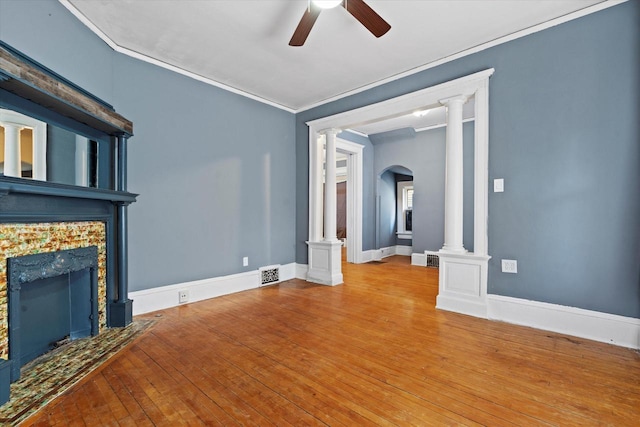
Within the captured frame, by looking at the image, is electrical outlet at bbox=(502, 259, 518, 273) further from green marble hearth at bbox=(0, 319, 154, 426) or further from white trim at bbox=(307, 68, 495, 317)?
green marble hearth at bbox=(0, 319, 154, 426)

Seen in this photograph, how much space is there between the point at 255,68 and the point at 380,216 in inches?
175

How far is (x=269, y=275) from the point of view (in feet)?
14.4

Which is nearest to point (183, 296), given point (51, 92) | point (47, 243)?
point (47, 243)

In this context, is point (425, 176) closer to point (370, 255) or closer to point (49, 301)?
point (370, 255)

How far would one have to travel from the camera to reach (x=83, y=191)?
2.17m

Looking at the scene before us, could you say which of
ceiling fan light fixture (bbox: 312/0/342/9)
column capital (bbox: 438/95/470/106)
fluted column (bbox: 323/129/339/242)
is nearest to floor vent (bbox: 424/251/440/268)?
fluted column (bbox: 323/129/339/242)

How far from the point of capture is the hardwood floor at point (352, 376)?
4.96ft

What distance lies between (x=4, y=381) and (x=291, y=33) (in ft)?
10.7

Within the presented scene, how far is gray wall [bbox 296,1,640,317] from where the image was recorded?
7.65 ft

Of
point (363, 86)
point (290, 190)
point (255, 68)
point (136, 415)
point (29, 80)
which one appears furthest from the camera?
point (290, 190)

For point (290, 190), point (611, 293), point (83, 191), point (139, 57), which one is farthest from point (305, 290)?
point (139, 57)

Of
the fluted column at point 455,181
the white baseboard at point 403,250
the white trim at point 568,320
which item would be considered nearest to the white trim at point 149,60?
the fluted column at point 455,181

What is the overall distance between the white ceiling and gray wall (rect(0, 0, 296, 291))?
0.28 m

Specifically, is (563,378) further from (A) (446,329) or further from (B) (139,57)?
(B) (139,57)
